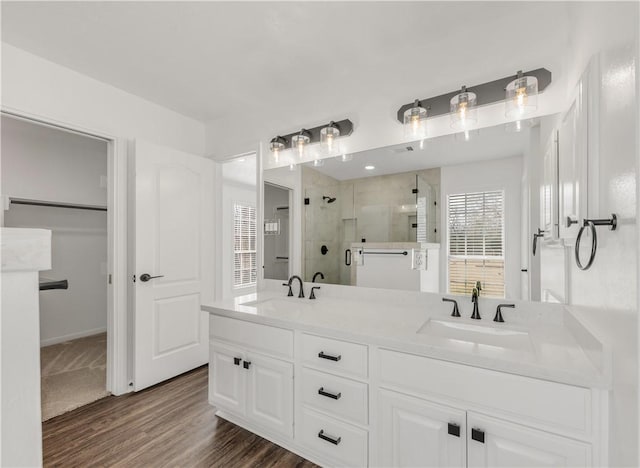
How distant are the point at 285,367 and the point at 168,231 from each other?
175 cm

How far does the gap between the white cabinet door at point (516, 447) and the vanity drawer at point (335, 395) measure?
479mm

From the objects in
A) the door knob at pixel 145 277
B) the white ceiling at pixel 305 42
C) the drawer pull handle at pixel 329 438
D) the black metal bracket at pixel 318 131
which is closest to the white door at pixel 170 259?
the door knob at pixel 145 277

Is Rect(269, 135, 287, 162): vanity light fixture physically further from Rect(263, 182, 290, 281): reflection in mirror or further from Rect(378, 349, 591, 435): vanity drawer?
Rect(378, 349, 591, 435): vanity drawer

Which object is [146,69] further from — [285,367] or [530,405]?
[530,405]

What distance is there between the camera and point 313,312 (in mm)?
1923

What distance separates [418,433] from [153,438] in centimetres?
166

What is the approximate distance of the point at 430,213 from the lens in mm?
1995

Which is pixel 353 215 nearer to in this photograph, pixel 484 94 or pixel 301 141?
pixel 301 141

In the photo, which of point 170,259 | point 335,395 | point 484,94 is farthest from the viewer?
point 170,259

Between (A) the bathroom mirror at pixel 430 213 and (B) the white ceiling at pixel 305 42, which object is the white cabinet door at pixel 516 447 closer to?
(A) the bathroom mirror at pixel 430 213

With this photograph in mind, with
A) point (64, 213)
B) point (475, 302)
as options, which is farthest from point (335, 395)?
point (64, 213)

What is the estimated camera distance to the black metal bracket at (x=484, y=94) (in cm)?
166

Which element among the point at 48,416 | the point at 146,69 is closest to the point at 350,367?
the point at 48,416

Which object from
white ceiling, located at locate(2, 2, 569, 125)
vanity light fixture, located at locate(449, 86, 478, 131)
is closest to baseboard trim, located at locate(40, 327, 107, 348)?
white ceiling, located at locate(2, 2, 569, 125)
